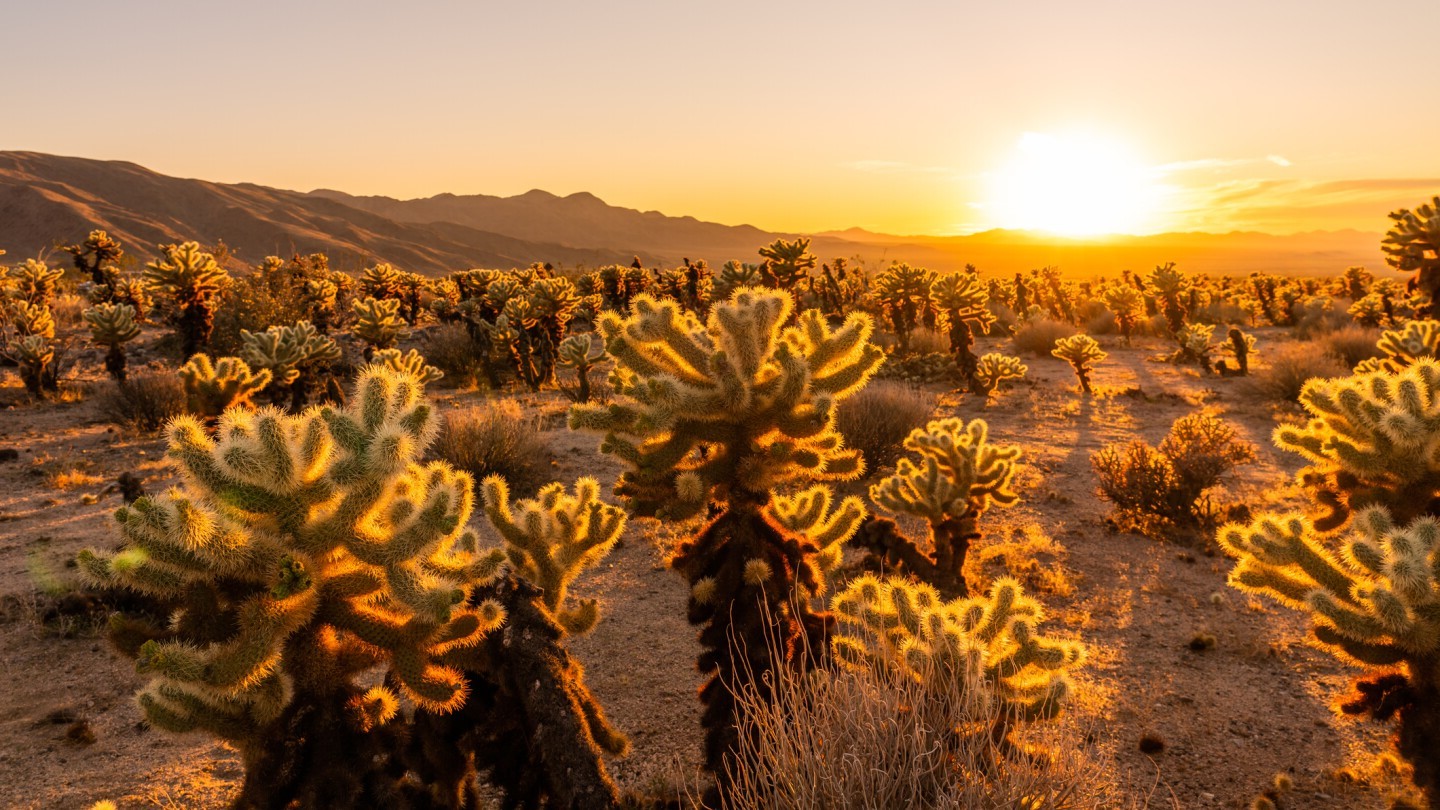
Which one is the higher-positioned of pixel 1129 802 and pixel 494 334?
pixel 494 334

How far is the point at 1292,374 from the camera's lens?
43.3 feet

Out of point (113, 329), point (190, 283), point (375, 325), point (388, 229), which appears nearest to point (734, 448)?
point (190, 283)

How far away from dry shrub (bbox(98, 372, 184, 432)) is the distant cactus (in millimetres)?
12004

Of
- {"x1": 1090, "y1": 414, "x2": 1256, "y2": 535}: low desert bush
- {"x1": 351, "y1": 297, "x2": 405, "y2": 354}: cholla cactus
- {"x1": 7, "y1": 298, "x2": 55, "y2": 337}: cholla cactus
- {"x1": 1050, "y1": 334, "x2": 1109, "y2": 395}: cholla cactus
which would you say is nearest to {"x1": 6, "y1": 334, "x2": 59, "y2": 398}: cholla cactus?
{"x1": 7, "y1": 298, "x2": 55, "y2": 337}: cholla cactus

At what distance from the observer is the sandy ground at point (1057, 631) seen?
394cm

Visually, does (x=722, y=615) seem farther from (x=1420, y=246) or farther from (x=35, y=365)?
(x=35, y=365)

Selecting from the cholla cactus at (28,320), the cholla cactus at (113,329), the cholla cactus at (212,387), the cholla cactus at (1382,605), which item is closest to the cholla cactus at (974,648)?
the cholla cactus at (1382,605)

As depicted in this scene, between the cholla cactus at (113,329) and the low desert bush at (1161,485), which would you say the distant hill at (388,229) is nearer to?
the cholla cactus at (113,329)

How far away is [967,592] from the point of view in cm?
603

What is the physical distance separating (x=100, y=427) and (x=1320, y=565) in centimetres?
1541

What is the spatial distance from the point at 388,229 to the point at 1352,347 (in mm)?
107038

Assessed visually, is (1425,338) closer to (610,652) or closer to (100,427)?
(610,652)

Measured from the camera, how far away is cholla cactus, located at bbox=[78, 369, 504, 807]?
221cm

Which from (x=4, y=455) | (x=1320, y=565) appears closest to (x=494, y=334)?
(x=4, y=455)
